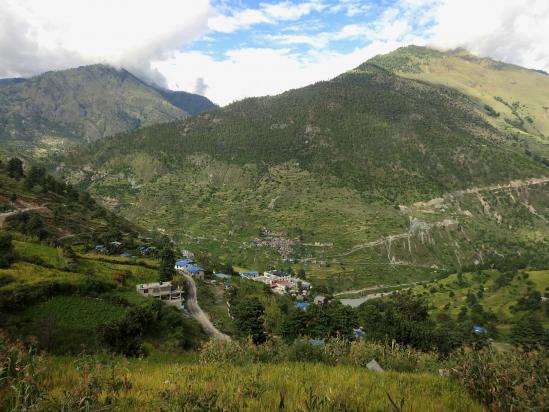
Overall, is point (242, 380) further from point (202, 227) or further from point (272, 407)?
point (202, 227)

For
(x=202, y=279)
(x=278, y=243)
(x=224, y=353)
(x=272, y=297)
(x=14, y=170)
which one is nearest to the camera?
(x=224, y=353)

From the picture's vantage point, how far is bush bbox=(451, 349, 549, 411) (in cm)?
479

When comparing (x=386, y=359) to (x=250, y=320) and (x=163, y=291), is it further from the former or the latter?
(x=163, y=291)

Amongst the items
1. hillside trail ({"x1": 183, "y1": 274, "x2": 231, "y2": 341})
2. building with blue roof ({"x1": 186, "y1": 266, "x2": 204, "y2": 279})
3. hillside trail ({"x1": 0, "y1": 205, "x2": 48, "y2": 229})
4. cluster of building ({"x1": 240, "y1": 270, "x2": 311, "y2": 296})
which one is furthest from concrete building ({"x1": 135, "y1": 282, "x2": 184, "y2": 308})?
cluster of building ({"x1": 240, "y1": 270, "x2": 311, "y2": 296})

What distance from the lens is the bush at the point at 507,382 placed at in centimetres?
479

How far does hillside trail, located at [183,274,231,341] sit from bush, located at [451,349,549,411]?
1431 inches

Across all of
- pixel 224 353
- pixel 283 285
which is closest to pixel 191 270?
pixel 283 285

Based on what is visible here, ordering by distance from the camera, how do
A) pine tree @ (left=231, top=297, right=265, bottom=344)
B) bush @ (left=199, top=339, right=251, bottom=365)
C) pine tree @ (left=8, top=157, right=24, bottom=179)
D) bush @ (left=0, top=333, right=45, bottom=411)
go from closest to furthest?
bush @ (left=0, top=333, right=45, bottom=411), bush @ (left=199, top=339, right=251, bottom=365), pine tree @ (left=231, top=297, right=265, bottom=344), pine tree @ (left=8, top=157, right=24, bottom=179)

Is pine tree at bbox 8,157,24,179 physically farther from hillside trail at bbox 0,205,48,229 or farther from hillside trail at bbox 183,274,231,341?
hillside trail at bbox 183,274,231,341

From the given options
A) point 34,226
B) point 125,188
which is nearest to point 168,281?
point 34,226

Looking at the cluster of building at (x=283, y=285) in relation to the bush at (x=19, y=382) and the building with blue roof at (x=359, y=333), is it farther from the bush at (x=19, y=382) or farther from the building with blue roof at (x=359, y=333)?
the bush at (x=19, y=382)

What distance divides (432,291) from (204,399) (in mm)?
107591

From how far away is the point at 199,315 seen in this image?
169 feet

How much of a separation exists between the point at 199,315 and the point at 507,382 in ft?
163
